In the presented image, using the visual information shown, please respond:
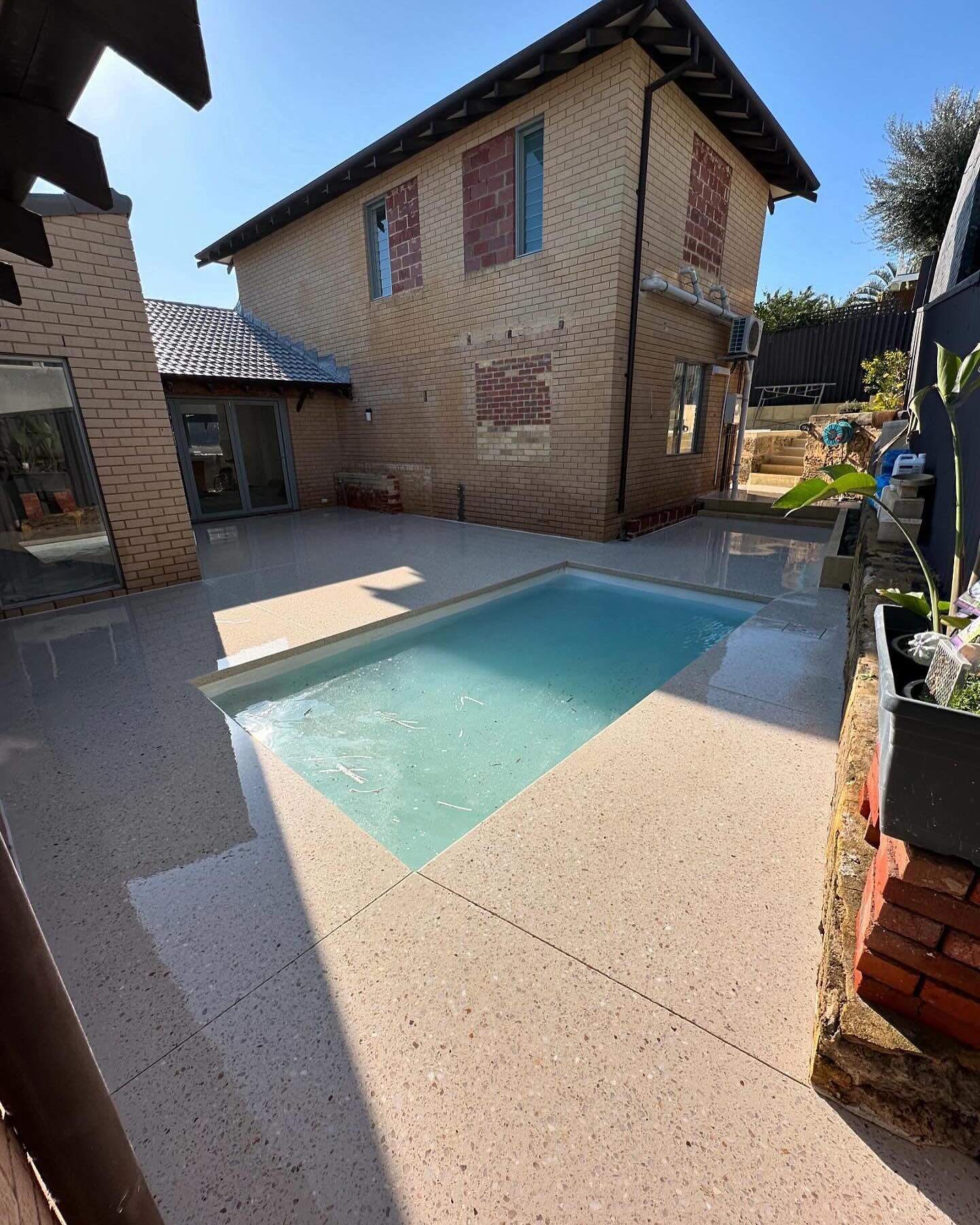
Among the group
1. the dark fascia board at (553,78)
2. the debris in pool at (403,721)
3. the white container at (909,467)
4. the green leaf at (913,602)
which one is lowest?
the debris in pool at (403,721)

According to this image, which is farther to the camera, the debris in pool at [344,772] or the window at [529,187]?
the window at [529,187]

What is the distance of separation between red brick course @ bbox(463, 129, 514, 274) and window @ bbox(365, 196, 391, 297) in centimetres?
186

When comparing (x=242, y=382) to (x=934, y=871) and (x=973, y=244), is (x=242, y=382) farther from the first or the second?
(x=934, y=871)

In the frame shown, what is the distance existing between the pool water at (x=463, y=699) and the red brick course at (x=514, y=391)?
3236 millimetres

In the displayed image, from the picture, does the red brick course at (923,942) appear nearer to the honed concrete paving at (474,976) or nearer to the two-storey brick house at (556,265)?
the honed concrete paving at (474,976)

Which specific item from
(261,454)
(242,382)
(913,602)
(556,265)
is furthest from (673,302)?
(261,454)

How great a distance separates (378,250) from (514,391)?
3875 mm

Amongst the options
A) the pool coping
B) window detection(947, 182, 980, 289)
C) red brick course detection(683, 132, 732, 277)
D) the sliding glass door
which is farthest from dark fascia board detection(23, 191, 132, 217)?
red brick course detection(683, 132, 732, 277)

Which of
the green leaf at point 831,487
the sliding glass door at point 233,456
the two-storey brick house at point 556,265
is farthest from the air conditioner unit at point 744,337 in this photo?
the green leaf at point 831,487

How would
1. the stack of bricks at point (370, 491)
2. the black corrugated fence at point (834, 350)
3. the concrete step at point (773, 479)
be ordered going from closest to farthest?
1. the stack of bricks at point (370, 491)
2. the concrete step at point (773, 479)
3. the black corrugated fence at point (834, 350)

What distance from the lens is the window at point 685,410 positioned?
773cm

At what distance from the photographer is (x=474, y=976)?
1459mm

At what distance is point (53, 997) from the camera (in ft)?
1.96

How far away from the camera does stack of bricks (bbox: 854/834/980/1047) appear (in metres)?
0.96
